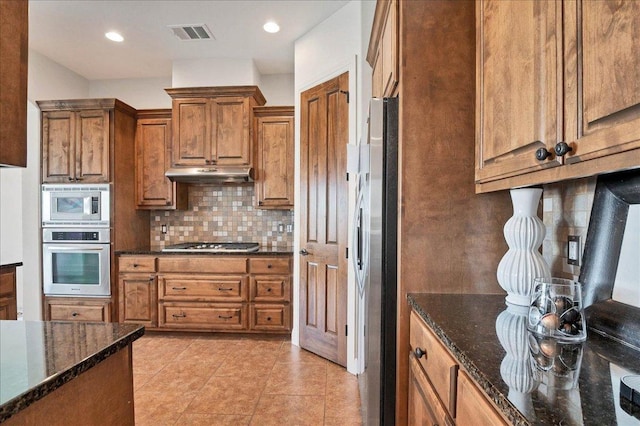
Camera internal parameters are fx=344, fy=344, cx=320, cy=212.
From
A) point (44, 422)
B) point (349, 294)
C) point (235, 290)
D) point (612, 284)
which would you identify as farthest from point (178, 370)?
point (612, 284)

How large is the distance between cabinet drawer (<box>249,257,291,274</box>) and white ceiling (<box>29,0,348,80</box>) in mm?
2172

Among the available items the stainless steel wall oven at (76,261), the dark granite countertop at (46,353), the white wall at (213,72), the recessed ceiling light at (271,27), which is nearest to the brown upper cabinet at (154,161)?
the white wall at (213,72)

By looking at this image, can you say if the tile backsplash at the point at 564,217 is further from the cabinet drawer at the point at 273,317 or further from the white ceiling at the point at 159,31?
the cabinet drawer at the point at 273,317

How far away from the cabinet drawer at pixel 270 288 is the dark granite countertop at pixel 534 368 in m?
2.41

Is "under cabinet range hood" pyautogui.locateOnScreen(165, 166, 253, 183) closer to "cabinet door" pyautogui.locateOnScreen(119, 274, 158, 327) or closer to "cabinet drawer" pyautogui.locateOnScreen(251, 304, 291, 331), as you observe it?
"cabinet door" pyautogui.locateOnScreen(119, 274, 158, 327)

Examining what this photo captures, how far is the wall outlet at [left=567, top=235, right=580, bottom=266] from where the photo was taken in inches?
45.8

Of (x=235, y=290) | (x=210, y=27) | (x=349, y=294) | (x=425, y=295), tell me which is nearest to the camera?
(x=425, y=295)

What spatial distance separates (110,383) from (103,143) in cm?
325

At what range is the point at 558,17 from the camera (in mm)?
826

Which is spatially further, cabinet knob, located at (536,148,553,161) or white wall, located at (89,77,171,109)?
white wall, located at (89,77,171,109)

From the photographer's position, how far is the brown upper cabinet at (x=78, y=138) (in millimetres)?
3490

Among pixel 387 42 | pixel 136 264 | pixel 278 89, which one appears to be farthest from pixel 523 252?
pixel 278 89

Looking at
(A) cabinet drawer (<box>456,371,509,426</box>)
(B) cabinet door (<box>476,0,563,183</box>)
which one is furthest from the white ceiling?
(A) cabinet drawer (<box>456,371,509,426</box>)

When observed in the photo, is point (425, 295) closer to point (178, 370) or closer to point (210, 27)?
point (178, 370)
